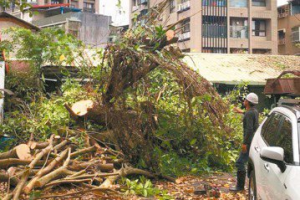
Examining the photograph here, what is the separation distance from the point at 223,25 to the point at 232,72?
66.1 feet

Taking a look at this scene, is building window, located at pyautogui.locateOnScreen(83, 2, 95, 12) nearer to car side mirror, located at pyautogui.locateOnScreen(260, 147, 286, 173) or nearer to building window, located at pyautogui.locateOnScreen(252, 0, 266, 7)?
building window, located at pyautogui.locateOnScreen(252, 0, 266, 7)

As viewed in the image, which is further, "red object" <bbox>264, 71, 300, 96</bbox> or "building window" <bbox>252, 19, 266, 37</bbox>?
"building window" <bbox>252, 19, 266, 37</bbox>

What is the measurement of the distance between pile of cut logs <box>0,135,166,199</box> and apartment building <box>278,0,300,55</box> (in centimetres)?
3470

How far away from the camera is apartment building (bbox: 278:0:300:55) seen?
39250mm

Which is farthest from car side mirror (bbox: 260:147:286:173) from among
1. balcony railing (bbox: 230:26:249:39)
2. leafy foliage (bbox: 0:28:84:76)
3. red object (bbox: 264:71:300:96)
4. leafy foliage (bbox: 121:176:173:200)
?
balcony railing (bbox: 230:26:249:39)

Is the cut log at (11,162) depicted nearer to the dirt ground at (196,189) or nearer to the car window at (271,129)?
the dirt ground at (196,189)

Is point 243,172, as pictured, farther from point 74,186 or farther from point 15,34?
point 15,34

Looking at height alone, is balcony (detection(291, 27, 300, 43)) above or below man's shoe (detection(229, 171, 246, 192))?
above

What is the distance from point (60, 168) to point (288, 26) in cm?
3829

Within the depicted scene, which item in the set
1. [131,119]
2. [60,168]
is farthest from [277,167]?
[131,119]

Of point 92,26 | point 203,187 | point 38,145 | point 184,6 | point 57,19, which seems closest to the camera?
point 203,187

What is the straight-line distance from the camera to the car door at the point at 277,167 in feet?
13.0

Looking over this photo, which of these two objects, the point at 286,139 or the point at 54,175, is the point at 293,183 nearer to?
the point at 286,139

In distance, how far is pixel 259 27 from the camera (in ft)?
129
